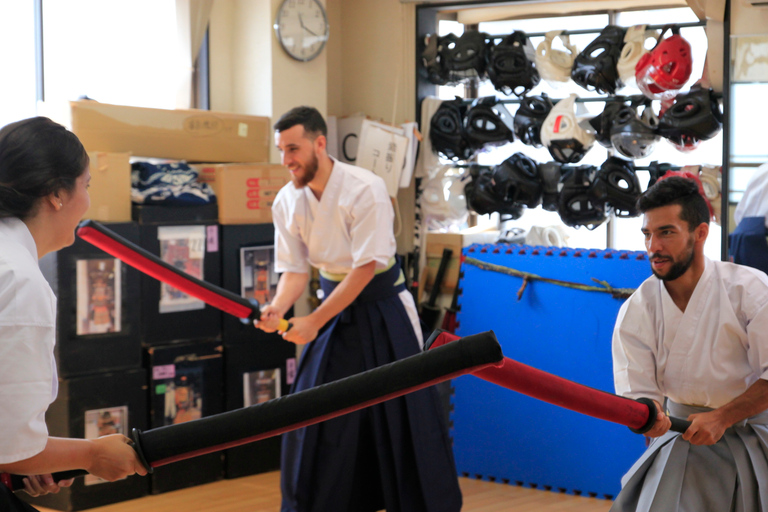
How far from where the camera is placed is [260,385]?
4.31m

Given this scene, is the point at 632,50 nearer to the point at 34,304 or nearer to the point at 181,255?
the point at 181,255

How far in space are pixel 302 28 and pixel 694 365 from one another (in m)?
3.18

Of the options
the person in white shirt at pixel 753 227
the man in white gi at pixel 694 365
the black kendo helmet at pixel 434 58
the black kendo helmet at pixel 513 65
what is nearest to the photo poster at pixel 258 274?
the black kendo helmet at pixel 434 58

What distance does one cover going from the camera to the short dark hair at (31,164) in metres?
1.45

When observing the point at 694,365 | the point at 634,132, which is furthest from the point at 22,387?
the point at 634,132

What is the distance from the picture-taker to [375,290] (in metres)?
3.27

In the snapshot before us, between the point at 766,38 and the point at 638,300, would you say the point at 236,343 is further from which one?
the point at 766,38

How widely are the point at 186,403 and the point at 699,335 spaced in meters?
2.65

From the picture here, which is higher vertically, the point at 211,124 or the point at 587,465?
the point at 211,124

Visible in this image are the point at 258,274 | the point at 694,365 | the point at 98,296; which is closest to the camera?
the point at 694,365

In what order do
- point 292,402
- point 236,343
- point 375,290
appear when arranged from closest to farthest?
point 292,402
point 375,290
point 236,343

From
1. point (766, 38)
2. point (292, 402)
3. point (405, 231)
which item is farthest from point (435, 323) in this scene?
point (292, 402)

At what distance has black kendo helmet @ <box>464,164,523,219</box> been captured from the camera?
4.57 metres

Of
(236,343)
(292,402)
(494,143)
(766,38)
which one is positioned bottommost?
(236,343)
